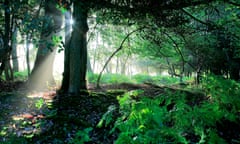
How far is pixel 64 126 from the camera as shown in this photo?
471 centimetres

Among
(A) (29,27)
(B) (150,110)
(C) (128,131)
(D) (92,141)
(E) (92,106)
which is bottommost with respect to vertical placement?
(D) (92,141)

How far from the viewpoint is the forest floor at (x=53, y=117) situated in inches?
166

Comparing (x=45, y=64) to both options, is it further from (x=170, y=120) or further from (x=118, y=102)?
(x=170, y=120)

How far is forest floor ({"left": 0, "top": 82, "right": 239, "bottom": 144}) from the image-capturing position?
166 inches

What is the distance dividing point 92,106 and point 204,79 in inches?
127

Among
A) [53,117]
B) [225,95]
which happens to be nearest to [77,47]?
[53,117]

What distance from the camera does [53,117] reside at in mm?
4992

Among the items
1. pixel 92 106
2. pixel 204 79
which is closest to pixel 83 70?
pixel 92 106

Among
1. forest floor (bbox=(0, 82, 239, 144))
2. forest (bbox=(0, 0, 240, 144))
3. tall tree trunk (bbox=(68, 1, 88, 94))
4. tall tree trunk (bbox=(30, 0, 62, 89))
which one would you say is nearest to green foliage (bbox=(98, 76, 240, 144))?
forest (bbox=(0, 0, 240, 144))

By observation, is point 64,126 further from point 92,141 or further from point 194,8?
point 194,8

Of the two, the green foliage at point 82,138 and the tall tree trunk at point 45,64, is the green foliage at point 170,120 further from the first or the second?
the tall tree trunk at point 45,64

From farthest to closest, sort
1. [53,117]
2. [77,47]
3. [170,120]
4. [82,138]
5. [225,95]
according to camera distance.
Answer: [77,47] → [53,117] → [82,138] → [225,95] → [170,120]

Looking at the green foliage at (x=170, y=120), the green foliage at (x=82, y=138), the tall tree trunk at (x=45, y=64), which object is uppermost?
the tall tree trunk at (x=45, y=64)

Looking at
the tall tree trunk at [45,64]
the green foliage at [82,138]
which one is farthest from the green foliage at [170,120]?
the tall tree trunk at [45,64]
